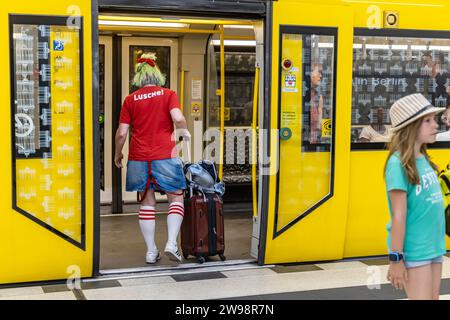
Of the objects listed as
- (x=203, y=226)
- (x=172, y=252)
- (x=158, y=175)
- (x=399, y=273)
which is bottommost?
(x=172, y=252)

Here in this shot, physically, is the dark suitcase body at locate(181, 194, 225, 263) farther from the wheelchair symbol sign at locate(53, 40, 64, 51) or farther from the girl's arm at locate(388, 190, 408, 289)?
the girl's arm at locate(388, 190, 408, 289)

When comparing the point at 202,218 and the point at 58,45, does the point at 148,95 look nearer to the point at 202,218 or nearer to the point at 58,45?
the point at 58,45

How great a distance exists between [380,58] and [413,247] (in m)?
3.52

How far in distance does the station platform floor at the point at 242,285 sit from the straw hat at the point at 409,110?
2.23m

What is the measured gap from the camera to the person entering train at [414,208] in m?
3.39

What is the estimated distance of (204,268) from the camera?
6273mm

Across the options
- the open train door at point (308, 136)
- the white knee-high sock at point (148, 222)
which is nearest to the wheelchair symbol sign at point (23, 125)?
the white knee-high sock at point (148, 222)

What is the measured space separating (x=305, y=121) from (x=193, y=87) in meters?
2.98

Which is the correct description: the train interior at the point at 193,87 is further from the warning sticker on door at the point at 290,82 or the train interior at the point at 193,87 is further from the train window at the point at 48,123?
the train window at the point at 48,123

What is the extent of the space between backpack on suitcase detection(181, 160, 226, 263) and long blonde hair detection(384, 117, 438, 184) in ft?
9.96

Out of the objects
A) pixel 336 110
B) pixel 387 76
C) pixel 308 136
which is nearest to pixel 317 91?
pixel 336 110

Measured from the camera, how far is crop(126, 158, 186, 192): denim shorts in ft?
20.8

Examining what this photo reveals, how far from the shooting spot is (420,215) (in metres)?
3.44

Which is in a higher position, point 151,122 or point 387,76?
point 387,76
